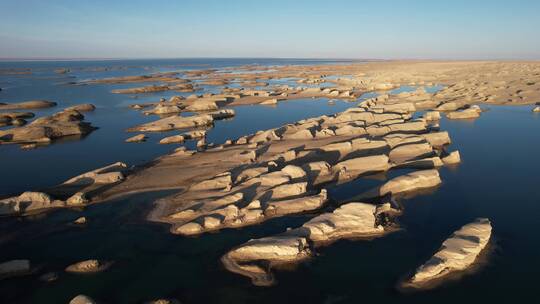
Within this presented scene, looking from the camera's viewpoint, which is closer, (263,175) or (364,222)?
(364,222)

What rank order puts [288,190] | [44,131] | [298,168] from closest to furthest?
1. [288,190]
2. [298,168]
3. [44,131]

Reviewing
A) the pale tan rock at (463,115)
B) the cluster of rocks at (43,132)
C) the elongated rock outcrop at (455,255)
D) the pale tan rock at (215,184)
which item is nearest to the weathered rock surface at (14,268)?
the pale tan rock at (215,184)

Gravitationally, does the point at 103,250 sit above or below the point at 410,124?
below

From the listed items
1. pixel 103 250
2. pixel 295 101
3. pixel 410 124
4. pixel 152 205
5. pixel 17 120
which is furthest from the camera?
pixel 295 101

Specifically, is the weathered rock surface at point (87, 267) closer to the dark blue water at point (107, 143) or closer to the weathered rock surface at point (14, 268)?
the weathered rock surface at point (14, 268)

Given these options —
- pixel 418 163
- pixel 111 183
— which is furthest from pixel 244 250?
pixel 418 163

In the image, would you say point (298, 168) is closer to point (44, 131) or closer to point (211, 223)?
point (211, 223)

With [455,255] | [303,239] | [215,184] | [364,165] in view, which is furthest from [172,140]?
[455,255]

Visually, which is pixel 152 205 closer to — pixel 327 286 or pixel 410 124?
pixel 327 286
